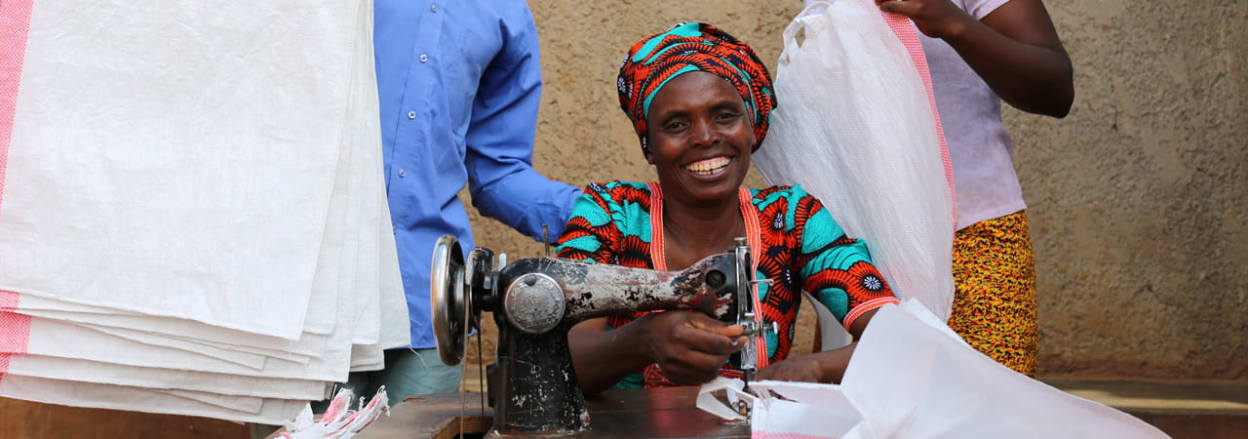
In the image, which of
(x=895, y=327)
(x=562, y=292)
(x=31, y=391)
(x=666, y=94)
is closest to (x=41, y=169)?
(x=31, y=391)

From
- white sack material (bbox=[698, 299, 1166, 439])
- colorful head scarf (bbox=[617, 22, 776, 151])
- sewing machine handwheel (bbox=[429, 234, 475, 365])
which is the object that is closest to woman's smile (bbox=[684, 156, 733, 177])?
colorful head scarf (bbox=[617, 22, 776, 151])

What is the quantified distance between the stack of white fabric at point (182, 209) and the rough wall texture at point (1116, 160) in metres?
1.75

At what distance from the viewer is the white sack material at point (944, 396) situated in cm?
145

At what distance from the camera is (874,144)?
7.25 ft

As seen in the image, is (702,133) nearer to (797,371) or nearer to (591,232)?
(591,232)

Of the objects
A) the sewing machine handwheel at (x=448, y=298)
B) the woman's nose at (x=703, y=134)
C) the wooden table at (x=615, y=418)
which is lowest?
the wooden table at (x=615, y=418)

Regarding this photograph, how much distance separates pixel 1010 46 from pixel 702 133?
544 mm

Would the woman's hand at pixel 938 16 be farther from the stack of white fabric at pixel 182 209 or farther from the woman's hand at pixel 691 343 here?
the stack of white fabric at pixel 182 209

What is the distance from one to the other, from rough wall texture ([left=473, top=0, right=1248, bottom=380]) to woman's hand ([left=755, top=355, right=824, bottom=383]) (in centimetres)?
175

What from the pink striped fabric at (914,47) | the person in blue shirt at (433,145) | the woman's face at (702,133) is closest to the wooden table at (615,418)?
the person in blue shirt at (433,145)

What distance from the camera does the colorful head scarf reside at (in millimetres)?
2178

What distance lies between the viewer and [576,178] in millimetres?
3748

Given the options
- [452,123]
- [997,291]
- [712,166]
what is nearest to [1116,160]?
[997,291]

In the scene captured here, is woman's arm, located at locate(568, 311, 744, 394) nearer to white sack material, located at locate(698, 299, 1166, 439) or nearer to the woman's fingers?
the woman's fingers
